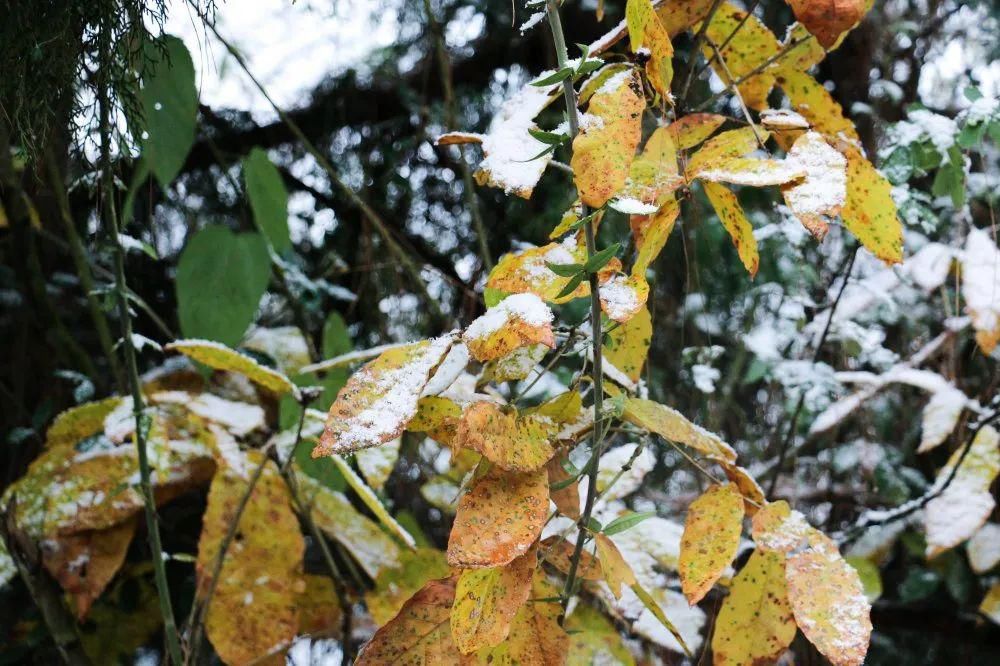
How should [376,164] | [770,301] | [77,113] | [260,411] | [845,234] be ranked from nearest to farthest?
[77,113] < [260,411] < [845,234] < [770,301] < [376,164]

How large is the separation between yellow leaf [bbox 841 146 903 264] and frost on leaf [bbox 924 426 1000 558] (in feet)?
1.47

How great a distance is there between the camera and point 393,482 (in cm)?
127

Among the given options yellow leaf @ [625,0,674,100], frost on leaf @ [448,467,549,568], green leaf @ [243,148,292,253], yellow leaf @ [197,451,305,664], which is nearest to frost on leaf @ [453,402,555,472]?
frost on leaf @ [448,467,549,568]

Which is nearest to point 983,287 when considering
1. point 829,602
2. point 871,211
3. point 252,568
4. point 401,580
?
point 871,211

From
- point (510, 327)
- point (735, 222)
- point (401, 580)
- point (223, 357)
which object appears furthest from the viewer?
point (401, 580)

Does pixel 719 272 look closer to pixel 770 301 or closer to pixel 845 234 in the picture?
pixel 770 301

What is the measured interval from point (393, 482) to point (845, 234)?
2.41 ft

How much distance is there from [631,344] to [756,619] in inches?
8.1

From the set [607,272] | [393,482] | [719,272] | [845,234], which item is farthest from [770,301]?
[607,272]

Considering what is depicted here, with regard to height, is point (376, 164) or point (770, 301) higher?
point (376, 164)

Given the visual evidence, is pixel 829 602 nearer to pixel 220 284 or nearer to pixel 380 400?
pixel 380 400

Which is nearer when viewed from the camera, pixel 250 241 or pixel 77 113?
pixel 77 113

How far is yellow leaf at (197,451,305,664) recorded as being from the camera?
2.43ft

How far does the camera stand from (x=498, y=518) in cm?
45
